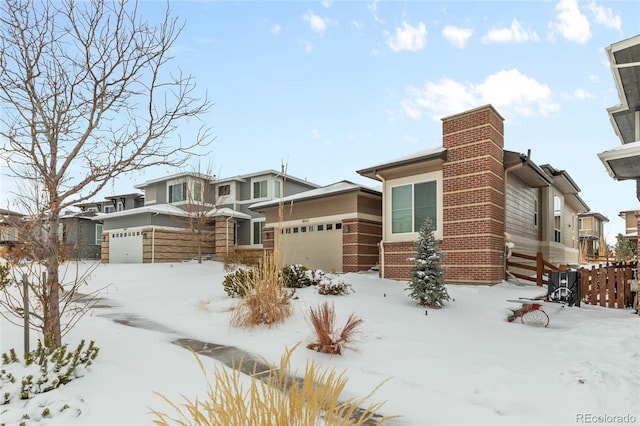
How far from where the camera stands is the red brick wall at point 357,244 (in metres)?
15.6

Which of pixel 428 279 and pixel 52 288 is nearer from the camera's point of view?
pixel 52 288

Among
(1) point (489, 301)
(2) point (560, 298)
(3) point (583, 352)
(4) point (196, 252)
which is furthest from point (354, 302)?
(4) point (196, 252)

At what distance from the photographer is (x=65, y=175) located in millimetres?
5027

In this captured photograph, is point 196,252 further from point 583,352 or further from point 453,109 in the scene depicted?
point 583,352

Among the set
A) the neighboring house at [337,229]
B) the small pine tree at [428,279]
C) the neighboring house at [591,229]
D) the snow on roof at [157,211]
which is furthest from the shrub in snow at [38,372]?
the neighboring house at [591,229]

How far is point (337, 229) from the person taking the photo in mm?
16531

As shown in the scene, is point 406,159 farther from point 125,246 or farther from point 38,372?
point 125,246

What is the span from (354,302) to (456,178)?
6.32 metres

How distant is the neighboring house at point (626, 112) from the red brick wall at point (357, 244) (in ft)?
30.0

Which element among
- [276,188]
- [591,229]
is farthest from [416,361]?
[591,229]

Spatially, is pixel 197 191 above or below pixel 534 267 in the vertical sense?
above

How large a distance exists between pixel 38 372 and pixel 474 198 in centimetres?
1177

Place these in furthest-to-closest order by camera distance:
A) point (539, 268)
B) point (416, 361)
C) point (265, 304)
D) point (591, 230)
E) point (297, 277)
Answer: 1. point (591, 230)
2. point (539, 268)
3. point (297, 277)
4. point (265, 304)
5. point (416, 361)

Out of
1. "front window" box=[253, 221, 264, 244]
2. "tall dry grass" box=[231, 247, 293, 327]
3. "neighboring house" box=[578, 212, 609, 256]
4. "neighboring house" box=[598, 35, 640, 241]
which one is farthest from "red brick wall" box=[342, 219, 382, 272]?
"neighboring house" box=[578, 212, 609, 256]
